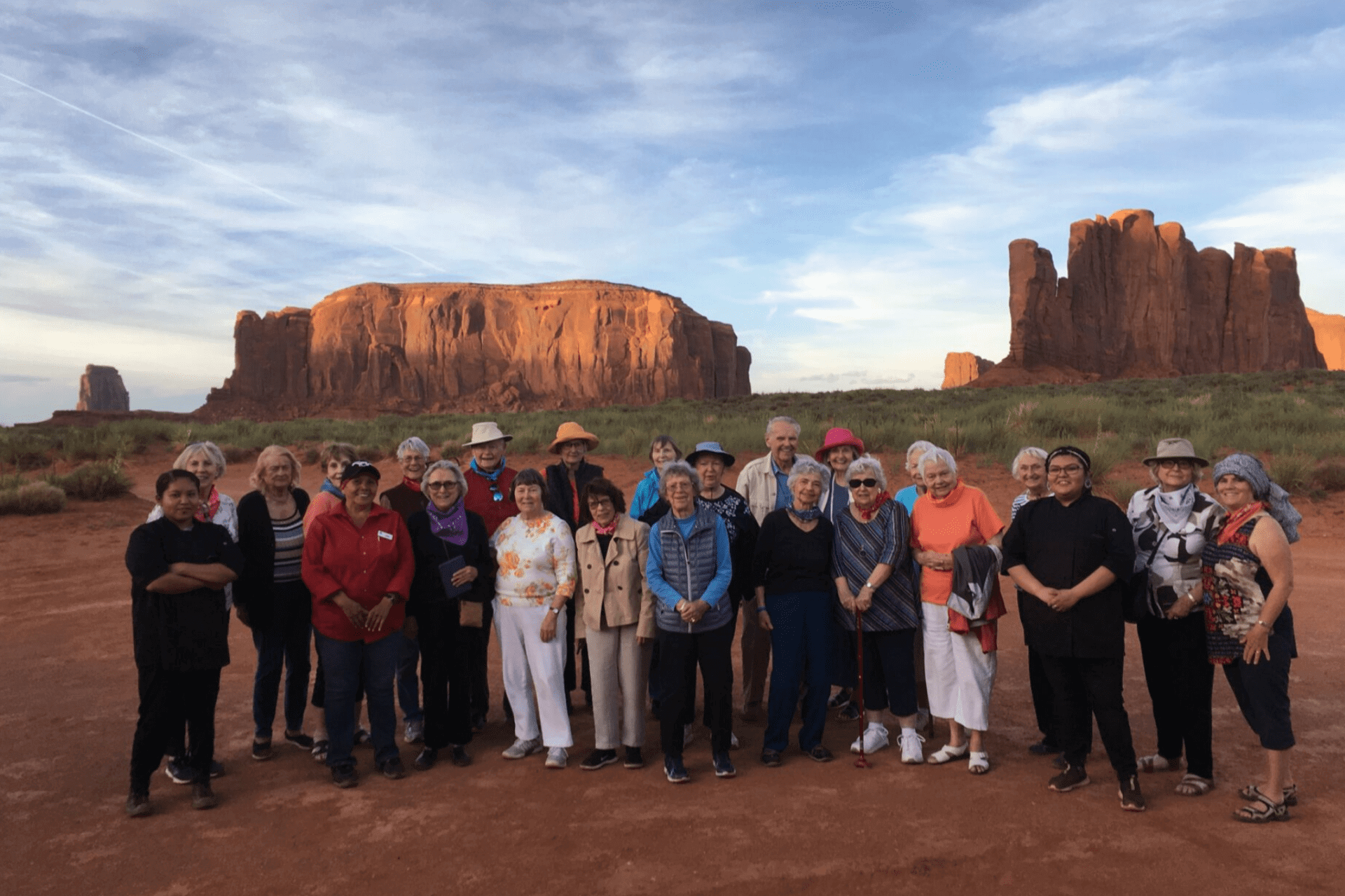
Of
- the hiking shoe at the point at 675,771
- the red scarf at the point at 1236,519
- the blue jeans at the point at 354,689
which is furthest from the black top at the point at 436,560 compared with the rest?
the red scarf at the point at 1236,519

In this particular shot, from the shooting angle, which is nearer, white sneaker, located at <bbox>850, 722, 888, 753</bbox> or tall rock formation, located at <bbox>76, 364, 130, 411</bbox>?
white sneaker, located at <bbox>850, 722, 888, 753</bbox>

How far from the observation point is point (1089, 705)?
447 cm

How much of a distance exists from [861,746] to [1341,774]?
2.56 meters

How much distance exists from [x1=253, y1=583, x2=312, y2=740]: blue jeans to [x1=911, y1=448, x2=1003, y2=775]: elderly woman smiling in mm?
3735

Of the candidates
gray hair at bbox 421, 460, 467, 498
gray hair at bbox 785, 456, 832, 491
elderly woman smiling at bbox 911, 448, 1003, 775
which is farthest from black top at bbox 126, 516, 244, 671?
elderly woman smiling at bbox 911, 448, 1003, 775

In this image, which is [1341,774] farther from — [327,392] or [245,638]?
[327,392]

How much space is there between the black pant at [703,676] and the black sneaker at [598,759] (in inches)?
17.2

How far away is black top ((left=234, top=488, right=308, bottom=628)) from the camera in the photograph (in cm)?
482

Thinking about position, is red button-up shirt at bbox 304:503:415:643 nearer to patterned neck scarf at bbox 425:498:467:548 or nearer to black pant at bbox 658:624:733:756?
patterned neck scarf at bbox 425:498:467:548

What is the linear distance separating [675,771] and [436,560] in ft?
6.08

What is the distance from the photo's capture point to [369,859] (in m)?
3.73

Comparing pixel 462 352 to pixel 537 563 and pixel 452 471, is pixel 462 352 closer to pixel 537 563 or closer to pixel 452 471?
pixel 452 471

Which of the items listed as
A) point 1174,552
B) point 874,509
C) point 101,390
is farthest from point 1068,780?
point 101,390

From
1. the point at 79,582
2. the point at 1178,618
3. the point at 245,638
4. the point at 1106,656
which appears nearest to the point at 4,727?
the point at 245,638
